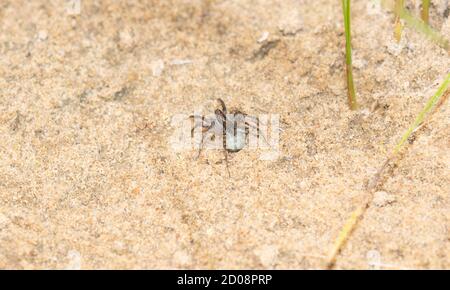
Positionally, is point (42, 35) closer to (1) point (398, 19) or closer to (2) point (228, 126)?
(2) point (228, 126)

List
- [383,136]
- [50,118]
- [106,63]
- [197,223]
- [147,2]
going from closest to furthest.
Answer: [197,223] < [383,136] < [50,118] < [106,63] < [147,2]

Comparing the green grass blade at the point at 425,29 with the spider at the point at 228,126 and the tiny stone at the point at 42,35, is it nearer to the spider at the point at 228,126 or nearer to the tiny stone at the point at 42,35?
the spider at the point at 228,126

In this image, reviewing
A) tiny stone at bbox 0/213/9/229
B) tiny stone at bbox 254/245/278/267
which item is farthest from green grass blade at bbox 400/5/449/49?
tiny stone at bbox 0/213/9/229

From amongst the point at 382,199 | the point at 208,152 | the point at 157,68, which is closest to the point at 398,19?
the point at 382,199

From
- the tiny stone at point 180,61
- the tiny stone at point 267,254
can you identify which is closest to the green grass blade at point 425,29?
the tiny stone at point 180,61

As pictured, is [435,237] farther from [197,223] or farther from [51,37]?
[51,37]
